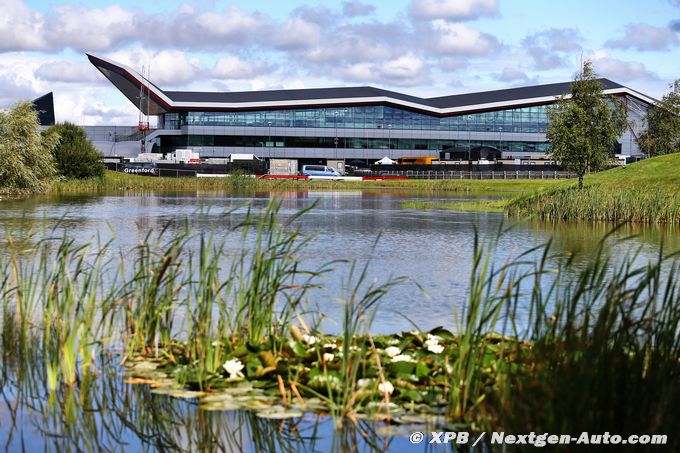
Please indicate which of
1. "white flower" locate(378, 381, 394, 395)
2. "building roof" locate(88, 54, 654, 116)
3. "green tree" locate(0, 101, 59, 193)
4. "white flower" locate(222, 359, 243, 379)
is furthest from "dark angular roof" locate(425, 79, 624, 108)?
"white flower" locate(378, 381, 394, 395)

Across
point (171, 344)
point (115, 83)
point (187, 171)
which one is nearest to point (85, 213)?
point (171, 344)

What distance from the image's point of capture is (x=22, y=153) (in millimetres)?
45406

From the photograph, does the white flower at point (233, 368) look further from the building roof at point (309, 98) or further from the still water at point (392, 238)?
the building roof at point (309, 98)

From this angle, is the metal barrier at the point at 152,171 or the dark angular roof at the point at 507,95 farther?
the dark angular roof at the point at 507,95

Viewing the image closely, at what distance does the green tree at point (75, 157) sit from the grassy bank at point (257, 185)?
3.79ft

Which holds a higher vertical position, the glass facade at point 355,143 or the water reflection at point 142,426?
the glass facade at point 355,143

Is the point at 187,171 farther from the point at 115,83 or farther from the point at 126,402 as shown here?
the point at 126,402

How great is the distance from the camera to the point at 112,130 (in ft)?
396

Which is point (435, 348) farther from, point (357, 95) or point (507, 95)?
point (507, 95)

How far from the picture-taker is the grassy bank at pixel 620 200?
27719 millimetres

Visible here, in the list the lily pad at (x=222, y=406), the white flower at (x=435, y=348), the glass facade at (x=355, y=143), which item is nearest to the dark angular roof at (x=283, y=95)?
the glass facade at (x=355, y=143)

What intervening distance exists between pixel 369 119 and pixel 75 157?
46.0m

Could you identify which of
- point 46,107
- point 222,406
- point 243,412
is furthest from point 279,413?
point 46,107

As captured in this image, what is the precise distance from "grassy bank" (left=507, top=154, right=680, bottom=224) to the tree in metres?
1.24
